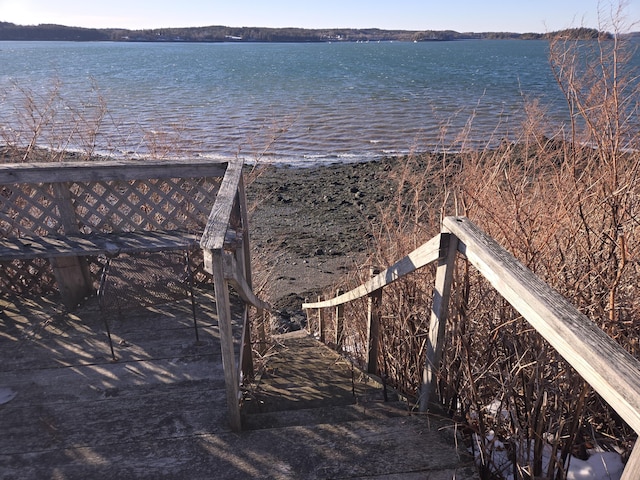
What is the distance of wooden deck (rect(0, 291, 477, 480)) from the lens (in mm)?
2707

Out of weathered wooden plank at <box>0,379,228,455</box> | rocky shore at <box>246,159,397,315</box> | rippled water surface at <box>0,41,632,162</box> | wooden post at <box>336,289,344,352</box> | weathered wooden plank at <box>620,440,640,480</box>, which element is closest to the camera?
weathered wooden plank at <box>620,440,640,480</box>

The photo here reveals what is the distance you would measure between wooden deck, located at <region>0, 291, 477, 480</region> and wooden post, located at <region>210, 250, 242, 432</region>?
0.49ft

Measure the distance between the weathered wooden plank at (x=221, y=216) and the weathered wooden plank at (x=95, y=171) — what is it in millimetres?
558

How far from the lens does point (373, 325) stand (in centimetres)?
408

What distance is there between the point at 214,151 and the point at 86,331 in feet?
48.7

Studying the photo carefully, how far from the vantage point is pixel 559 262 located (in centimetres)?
351

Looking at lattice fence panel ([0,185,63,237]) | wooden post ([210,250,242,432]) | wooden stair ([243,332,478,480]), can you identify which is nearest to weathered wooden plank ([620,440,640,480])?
wooden stair ([243,332,478,480])

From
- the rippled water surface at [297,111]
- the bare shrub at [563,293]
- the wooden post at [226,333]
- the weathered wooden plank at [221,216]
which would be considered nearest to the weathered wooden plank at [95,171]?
the weathered wooden plank at [221,216]

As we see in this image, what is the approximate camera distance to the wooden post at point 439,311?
2.65 metres

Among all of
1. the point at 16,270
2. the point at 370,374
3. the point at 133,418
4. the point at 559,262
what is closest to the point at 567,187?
the point at 559,262

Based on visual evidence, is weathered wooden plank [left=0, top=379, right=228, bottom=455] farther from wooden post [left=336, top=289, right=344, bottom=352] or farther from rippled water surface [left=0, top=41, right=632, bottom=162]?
rippled water surface [left=0, top=41, right=632, bottom=162]

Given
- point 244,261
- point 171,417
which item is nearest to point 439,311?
point 171,417

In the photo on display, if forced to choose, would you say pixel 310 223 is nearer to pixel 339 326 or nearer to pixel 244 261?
pixel 339 326

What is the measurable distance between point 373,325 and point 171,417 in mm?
1700
